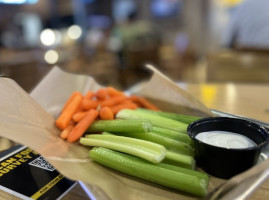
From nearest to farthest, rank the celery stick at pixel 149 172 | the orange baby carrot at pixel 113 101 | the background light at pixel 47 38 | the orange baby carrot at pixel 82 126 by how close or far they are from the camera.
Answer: the celery stick at pixel 149 172, the orange baby carrot at pixel 82 126, the orange baby carrot at pixel 113 101, the background light at pixel 47 38

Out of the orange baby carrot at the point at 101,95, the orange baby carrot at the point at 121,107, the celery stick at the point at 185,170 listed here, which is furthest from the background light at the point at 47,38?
the celery stick at the point at 185,170

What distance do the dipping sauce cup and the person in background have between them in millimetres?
2224

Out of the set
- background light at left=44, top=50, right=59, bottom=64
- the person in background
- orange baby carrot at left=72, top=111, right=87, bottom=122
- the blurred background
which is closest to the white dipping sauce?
orange baby carrot at left=72, top=111, right=87, bottom=122

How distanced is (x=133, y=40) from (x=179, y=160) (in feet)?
18.2

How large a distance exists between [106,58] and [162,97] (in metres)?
4.61

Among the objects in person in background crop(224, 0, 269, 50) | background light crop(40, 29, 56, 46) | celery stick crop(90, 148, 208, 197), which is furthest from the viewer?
background light crop(40, 29, 56, 46)

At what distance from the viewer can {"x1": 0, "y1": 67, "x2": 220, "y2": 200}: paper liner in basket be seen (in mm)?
813

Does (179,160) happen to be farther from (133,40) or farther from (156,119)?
(133,40)

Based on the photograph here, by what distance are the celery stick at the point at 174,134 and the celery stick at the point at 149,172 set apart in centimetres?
18

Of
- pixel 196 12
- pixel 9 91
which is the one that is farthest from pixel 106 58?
pixel 9 91

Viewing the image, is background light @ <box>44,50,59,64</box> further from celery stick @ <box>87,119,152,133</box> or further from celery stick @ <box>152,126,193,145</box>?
celery stick @ <box>152,126,193,145</box>

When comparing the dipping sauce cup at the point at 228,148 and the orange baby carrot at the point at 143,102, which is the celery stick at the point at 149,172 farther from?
the orange baby carrot at the point at 143,102

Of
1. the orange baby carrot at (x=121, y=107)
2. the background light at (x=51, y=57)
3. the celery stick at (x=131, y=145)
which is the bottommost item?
the celery stick at (x=131, y=145)

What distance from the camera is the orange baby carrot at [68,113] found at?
47.5 inches
